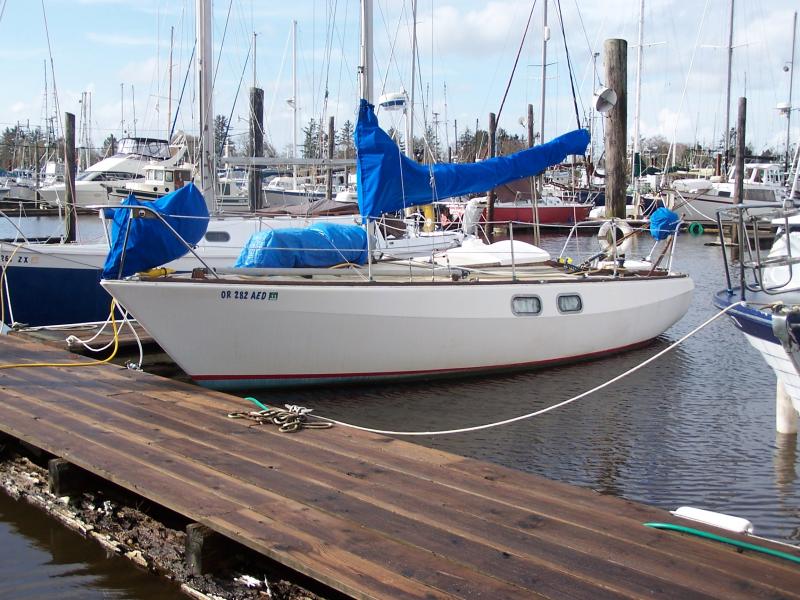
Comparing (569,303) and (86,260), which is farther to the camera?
(86,260)

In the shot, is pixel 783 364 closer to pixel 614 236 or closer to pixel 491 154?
pixel 614 236

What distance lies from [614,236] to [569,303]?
2608 mm

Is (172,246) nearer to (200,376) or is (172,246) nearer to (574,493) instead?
(200,376)

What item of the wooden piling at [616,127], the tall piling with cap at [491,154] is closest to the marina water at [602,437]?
the wooden piling at [616,127]

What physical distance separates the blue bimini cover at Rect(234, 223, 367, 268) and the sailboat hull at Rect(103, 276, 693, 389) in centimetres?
99

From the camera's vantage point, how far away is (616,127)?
72.6 ft

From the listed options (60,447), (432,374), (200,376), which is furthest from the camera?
(432,374)

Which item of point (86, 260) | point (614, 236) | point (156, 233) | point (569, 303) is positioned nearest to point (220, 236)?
point (86, 260)

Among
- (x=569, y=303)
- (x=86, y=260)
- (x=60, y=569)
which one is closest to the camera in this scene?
(x=60, y=569)

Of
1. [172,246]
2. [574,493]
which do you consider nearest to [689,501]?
[574,493]

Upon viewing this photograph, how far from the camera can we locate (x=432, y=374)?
11633 mm

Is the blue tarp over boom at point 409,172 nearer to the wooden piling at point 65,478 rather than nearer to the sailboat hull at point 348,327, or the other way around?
the sailboat hull at point 348,327

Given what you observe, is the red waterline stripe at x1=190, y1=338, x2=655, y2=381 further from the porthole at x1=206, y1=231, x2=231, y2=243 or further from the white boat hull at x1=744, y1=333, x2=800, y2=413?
the porthole at x1=206, y1=231, x2=231, y2=243

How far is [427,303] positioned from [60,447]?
5225 mm
